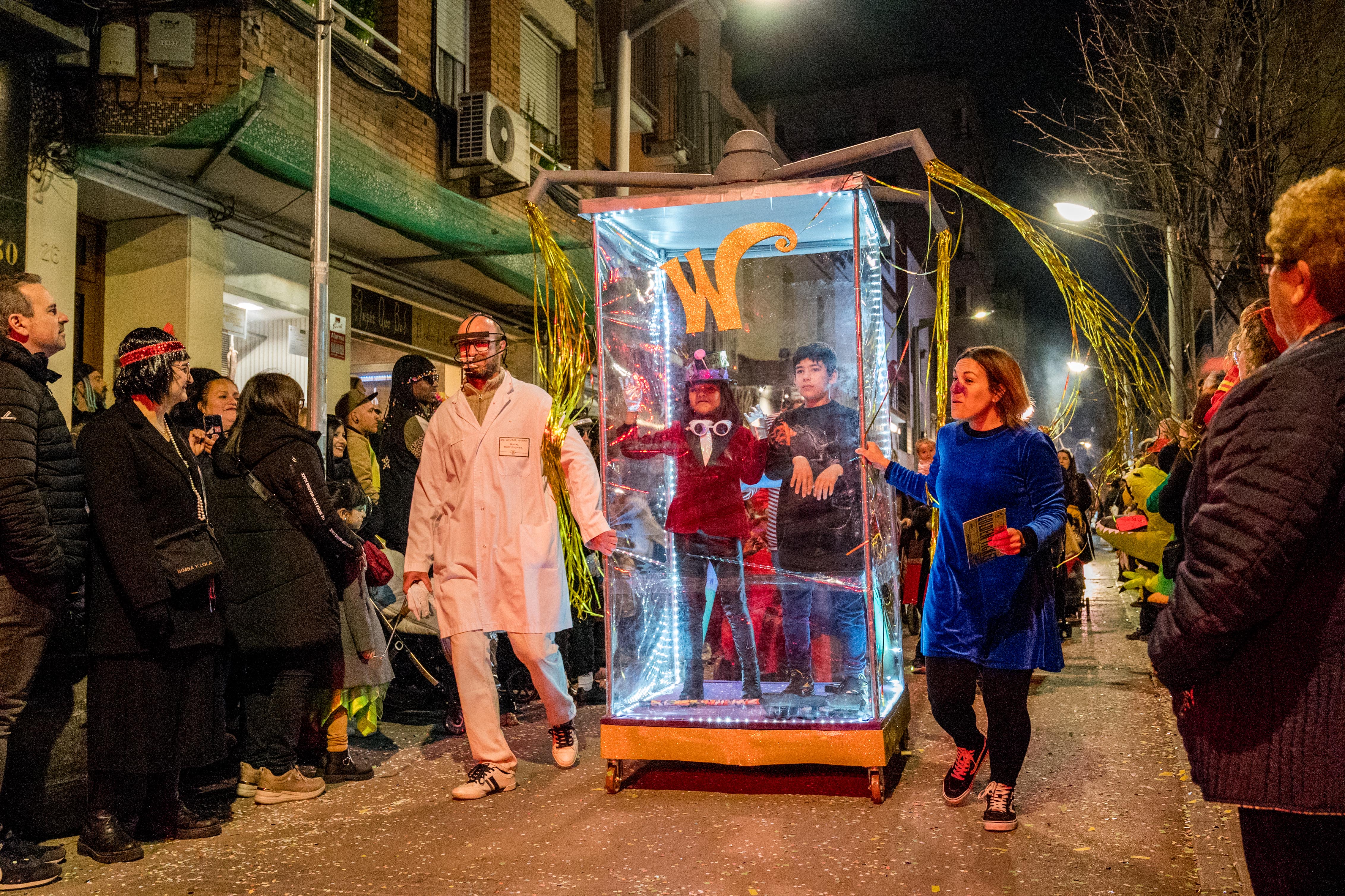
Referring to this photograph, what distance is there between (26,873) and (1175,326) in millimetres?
14299

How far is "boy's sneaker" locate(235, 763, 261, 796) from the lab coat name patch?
1.82m

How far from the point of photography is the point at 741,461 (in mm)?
5312

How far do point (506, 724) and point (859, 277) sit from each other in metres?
3.57

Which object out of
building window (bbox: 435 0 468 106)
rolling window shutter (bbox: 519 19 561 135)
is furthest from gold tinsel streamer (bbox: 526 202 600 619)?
rolling window shutter (bbox: 519 19 561 135)

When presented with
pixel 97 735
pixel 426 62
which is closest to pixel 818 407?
pixel 97 735

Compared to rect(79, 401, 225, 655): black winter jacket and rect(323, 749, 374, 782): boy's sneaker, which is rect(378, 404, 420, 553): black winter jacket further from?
rect(79, 401, 225, 655): black winter jacket

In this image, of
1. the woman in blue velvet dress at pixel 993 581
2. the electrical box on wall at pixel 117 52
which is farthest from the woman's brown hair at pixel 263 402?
the electrical box on wall at pixel 117 52

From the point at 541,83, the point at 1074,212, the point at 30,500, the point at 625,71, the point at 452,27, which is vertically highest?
the point at 541,83

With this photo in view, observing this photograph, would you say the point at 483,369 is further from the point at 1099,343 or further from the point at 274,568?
the point at 1099,343

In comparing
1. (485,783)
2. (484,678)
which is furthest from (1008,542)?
(485,783)

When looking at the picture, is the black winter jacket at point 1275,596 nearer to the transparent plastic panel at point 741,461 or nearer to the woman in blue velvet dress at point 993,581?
the woman in blue velvet dress at point 993,581

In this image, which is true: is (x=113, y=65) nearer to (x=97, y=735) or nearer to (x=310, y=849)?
(x=97, y=735)

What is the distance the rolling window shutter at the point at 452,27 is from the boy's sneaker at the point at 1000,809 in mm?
10892

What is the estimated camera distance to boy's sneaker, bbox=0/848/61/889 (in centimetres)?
379
